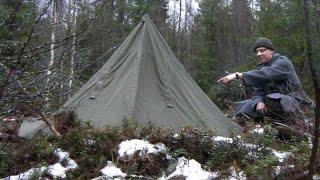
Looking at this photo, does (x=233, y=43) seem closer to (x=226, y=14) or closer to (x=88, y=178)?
(x=226, y=14)

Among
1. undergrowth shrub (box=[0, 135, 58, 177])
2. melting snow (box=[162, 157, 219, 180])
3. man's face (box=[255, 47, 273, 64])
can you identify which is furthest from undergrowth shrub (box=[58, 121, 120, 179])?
man's face (box=[255, 47, 273, 64])

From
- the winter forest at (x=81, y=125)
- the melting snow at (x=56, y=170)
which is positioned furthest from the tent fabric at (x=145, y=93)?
the melting snow at (x=56, y=170)

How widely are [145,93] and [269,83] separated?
1.84 m

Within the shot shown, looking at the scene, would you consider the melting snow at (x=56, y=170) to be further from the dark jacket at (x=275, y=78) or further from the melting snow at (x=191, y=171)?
the dark jacket at (x=275, y=78)

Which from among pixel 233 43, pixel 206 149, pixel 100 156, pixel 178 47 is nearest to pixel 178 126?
pixel 206 149

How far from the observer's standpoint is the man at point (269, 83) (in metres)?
6.85

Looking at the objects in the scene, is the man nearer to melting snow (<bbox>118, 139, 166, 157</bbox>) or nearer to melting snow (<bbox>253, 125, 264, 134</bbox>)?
melting snow (<bbox>253, 125, 264, 134</bbox>)

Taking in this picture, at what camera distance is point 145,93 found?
6.84 metres

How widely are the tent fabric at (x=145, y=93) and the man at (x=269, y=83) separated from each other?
478 millimetres

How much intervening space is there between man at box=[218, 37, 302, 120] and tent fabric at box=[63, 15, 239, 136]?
0.48 meters

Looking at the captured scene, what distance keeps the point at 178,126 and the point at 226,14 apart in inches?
1207

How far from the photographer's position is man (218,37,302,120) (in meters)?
6.85

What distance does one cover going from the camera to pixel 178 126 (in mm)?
6633

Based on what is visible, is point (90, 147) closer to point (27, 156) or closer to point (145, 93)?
point (27, 156)
